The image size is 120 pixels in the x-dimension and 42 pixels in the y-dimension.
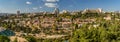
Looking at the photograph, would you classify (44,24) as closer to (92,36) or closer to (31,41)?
(92,36)

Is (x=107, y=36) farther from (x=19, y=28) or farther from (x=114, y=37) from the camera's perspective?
(x=19, y=28)

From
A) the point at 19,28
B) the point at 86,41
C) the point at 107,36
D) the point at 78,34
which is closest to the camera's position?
the point at 86,41

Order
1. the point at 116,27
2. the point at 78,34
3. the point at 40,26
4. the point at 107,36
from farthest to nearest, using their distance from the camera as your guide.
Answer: the point at 40,26, the point at 116,27, the point at 78,34, the point at 107,36

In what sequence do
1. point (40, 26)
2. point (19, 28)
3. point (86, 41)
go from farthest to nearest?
1. point (40, 26)
2. point (19, 28)
3. point (86, 41)

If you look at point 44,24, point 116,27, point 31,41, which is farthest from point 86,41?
point 44,24

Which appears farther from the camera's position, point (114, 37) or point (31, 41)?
point (114, 37)

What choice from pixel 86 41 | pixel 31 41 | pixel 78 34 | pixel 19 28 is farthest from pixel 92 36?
pixel 19 28

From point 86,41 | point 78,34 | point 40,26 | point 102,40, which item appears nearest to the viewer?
point 86,41

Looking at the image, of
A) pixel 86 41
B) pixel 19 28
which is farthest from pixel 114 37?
pixel 19 28

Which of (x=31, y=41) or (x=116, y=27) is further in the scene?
(x=116, y=27)
